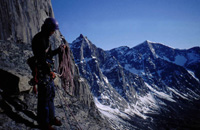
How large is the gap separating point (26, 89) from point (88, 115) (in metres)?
4.30

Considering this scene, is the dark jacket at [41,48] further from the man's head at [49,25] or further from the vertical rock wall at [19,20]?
the vertical rock wall at [19,20]

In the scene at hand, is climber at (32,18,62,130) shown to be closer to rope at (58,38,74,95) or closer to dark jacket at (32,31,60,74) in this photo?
dark jacket at (32,31,60,74)

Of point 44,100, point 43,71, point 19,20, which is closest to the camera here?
point 44,100

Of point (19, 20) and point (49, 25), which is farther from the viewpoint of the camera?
point (19, 20)

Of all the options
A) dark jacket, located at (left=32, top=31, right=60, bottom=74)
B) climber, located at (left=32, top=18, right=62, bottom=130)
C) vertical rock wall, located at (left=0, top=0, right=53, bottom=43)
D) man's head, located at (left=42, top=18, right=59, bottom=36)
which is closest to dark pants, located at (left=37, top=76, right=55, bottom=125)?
climber, located at (left=32, top=18, right=62, bottom=130)

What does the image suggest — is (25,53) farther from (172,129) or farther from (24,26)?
(172,129)

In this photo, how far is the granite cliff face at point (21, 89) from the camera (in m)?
5.26

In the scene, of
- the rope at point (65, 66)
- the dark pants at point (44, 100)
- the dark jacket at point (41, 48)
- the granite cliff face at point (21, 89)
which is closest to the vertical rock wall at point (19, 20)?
the granite cliff face at point (21, 89)

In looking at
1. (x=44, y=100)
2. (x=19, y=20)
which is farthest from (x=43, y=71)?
(x=19, y=20)

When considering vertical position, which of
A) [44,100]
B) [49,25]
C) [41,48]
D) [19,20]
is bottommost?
[44,100]

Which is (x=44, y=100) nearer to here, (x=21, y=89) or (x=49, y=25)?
(x=21, y=89)

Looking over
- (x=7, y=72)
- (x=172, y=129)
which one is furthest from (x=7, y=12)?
(x=172, y=129)

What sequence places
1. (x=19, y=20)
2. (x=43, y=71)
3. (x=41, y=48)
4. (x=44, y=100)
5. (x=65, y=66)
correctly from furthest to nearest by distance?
(x=19, y=20), (x=65, y=66), (x=43, y=71), (x=44, y=100), (x=41, y=48)

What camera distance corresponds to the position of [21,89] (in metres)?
6.25
